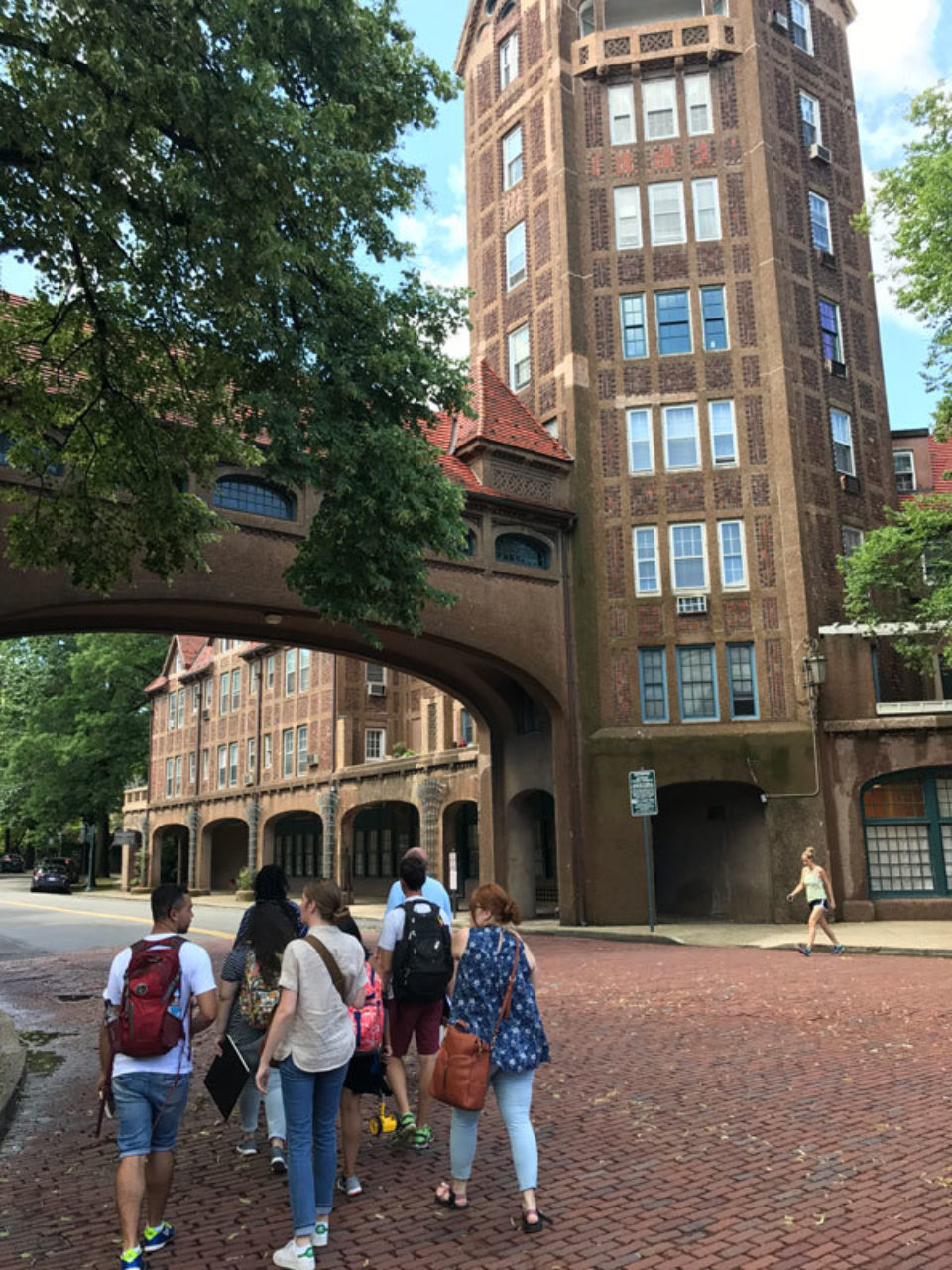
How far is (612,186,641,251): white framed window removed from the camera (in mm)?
27812

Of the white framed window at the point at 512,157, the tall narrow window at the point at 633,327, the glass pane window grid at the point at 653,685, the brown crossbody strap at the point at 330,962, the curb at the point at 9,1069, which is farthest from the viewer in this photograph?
the white framed window at the point at 512,157

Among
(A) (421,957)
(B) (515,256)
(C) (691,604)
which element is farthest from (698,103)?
(A) (421,957)

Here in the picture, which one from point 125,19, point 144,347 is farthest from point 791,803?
point 125,19

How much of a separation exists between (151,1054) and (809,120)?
104 feet

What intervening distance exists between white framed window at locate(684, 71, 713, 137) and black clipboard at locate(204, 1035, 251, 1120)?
2860cm

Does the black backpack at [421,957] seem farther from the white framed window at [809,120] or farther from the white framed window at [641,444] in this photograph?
the white framed window at [809,120]

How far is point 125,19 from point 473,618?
55.2ft

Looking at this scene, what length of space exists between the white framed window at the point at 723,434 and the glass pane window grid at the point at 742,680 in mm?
4902

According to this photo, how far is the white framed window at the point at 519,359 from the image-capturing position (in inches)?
1136

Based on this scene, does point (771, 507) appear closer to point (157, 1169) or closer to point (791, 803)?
point (791, 803)

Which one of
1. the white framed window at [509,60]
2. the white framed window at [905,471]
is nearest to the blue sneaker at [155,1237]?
the white framed window at [905,471]

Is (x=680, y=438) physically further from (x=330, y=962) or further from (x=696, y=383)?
(x=330, y=962)

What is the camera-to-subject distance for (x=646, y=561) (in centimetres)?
2614

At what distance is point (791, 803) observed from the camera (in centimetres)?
2395
